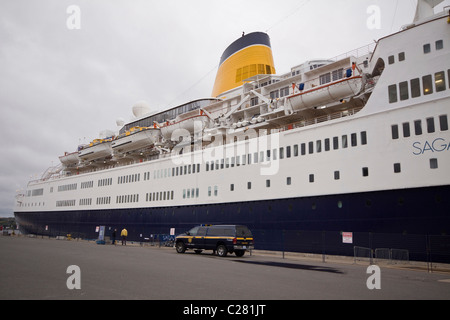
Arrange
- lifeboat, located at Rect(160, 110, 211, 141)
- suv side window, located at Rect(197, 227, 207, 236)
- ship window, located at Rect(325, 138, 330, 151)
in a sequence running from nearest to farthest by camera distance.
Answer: suv side window, located at Rect(197, 227, 207, 236)
ship window, located at Rect(325, 138, 330, 151)
lifeboat, located at Rect(160, 110, 211, 141)

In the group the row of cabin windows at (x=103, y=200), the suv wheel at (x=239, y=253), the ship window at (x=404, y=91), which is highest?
the ship window at (x=404, y=91)

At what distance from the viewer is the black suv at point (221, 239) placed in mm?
19859

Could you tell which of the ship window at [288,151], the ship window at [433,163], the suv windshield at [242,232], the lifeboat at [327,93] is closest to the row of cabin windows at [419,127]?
the ship window at [433,163]

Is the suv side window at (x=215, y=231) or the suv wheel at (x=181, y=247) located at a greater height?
the suv side window at (x=215, y=231)

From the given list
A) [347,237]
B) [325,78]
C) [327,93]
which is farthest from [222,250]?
[325,78]

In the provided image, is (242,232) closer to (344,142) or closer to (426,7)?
(344,142)

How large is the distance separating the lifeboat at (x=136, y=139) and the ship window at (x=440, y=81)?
2742 cm

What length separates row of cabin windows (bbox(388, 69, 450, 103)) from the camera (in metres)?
17.9

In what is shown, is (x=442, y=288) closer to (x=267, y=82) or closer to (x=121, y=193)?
(x=267, y=82)

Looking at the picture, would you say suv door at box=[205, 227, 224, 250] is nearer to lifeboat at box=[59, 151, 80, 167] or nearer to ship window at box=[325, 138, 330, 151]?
ship window at box=[325, 138, 330, 151]

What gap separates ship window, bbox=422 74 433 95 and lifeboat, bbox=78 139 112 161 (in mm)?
36363

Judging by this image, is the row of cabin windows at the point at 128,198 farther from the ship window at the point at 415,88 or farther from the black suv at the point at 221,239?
the ship window at the point at 415,88

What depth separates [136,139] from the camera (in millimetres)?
39031

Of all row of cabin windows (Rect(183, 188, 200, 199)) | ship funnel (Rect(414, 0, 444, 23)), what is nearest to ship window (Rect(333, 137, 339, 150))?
ship funnel (Rect(414, 0, 444, 23))
